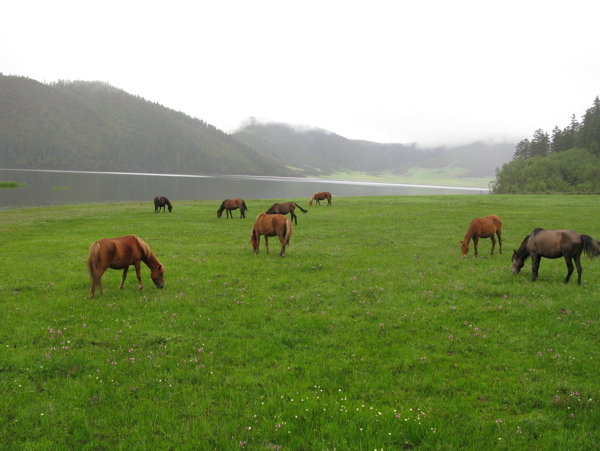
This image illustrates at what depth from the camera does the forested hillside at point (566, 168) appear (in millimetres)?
92562

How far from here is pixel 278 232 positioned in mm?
19453

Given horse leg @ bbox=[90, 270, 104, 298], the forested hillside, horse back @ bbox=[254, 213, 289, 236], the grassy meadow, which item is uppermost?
the forested hillside

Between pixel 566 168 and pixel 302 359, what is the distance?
116m

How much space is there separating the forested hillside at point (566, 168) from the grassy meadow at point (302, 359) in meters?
95.0

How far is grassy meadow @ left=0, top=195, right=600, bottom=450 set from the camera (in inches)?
233

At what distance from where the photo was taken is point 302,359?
8.37 meters

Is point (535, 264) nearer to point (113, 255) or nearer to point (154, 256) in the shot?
point (154, 256)

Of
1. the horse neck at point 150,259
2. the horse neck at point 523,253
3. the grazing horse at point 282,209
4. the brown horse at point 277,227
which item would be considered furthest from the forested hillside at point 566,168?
the horse neck at point 150,259

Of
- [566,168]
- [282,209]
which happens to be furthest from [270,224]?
[566,168]

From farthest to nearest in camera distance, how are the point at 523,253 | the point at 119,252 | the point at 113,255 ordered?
the point at 523,253
the point at 119,252
the point at 113,255

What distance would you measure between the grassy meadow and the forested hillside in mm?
94978

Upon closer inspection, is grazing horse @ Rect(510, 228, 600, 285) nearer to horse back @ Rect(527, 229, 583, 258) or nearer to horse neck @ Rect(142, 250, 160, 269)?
horse back @ Rect(527, 229, 583, 258)

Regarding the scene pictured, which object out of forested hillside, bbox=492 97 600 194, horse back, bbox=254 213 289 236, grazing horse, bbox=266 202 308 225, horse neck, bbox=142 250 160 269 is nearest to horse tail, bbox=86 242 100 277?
horse neck, bbox=142 250 160 269

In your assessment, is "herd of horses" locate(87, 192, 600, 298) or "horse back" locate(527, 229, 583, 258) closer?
"herd of horses" locate(87, 192, 600, 298)
